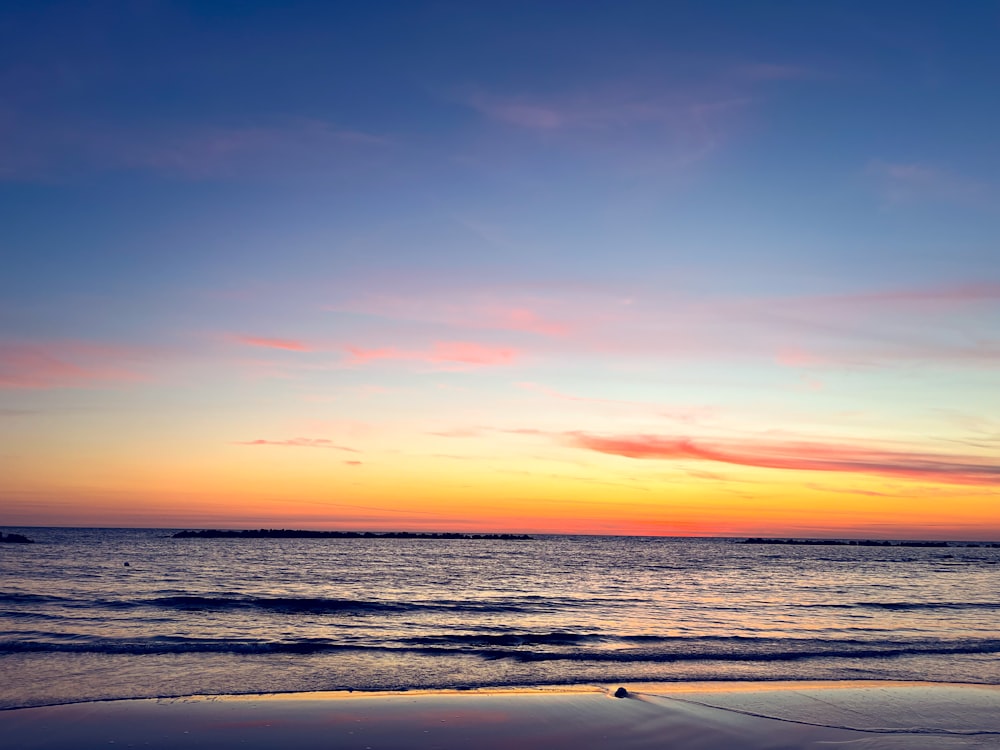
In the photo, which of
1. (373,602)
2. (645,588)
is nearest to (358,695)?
(373,602)

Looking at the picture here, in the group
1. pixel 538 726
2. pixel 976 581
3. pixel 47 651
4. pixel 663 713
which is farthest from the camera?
pixel 976 581

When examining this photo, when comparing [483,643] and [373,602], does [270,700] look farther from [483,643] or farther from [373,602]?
[373,602]

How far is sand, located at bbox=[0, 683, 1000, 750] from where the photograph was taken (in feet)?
41.2

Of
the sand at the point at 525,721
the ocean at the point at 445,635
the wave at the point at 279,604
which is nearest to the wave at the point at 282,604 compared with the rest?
the wave at the point at 279,604

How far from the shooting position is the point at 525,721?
46.2 ft

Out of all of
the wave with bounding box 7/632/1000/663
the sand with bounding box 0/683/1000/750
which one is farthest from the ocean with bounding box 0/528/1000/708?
the sand with bounding box 0/683/1000/750

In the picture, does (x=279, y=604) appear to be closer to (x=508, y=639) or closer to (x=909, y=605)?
(x=508, y=639)

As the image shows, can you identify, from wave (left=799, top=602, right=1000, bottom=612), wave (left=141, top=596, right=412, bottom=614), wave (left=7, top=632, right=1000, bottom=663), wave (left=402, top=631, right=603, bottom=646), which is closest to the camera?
wave (left=7, top=632, right=1000, bottom=663)

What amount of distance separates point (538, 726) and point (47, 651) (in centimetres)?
1577

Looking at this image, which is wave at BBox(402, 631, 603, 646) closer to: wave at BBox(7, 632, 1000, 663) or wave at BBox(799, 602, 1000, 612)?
wave at BBox(7, 632, 1000, 663)

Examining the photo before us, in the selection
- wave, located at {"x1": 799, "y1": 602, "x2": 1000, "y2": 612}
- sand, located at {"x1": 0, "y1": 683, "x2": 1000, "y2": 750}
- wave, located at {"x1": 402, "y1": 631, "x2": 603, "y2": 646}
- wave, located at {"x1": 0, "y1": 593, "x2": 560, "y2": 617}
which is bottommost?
wave, located at {"x1": 0, "y1": 593, "x2": 560, "y2": 617}

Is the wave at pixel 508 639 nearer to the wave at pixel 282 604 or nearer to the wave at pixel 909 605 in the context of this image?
the wave at pixel 282 604

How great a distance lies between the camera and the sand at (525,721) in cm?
1256

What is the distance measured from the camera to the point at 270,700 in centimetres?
1548
